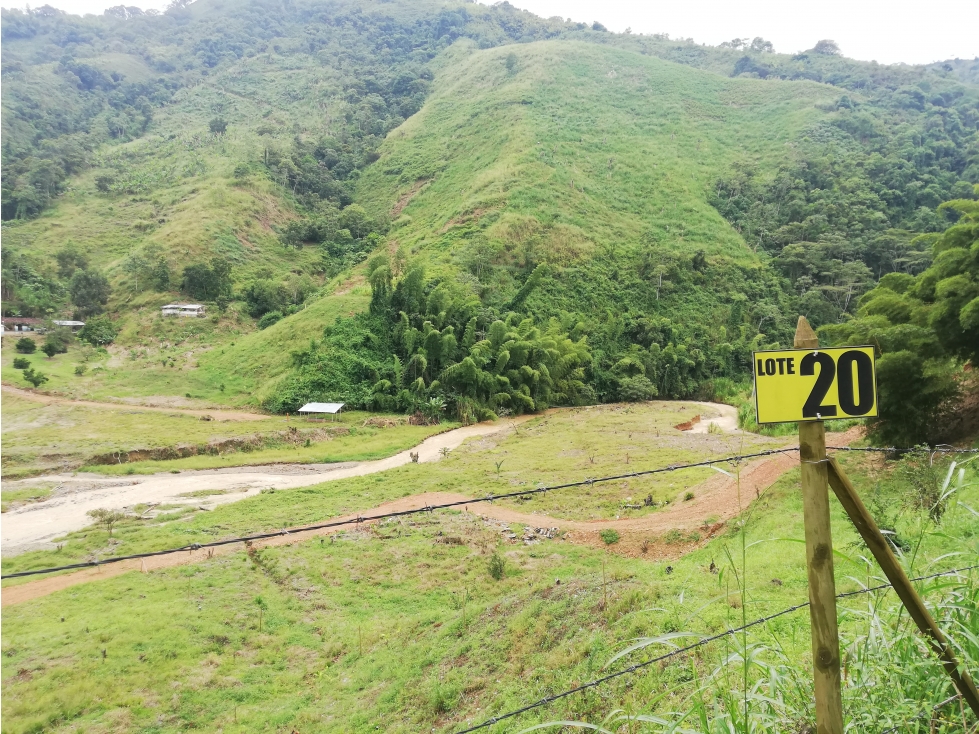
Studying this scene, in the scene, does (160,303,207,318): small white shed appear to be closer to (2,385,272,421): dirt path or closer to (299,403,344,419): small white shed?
(2,385,272,421): dirt path

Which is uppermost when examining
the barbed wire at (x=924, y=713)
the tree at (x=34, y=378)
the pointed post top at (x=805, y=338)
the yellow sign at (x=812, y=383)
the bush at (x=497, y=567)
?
the pointed post top at (x=805, y=338)

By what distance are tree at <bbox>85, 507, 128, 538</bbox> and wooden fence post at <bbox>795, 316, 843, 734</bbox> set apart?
15183 mm

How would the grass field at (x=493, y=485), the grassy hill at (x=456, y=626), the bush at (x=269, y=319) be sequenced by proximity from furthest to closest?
the bush at (x=269, y=319)
the grass field at (x=493, y=485)
the grassy hill at (x=456, y=626)

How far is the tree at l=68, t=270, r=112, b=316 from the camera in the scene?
36281 millimetres

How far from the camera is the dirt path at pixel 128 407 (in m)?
23.5

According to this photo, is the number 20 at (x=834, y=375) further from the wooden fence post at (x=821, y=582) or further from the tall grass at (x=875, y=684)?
the tall grass at (x=875, y=684)

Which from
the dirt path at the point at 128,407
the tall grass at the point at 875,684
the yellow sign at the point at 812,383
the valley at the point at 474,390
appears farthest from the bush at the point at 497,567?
the dirt path at the point at 128,407

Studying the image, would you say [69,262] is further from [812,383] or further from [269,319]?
[812,383]

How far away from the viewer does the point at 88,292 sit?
36.6 metres

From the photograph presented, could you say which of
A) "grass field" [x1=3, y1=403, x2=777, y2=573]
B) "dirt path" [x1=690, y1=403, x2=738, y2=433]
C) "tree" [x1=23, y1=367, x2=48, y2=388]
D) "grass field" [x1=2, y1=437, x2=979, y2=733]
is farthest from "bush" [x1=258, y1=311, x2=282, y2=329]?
"dirt path" [x1=690, y1=403, x2=738, y2=433]

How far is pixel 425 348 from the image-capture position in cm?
2716

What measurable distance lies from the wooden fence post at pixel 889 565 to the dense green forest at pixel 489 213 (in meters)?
10.2

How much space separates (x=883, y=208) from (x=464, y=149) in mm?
39196

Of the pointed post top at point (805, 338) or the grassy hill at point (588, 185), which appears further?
the grassy hill at point (588, 185)
